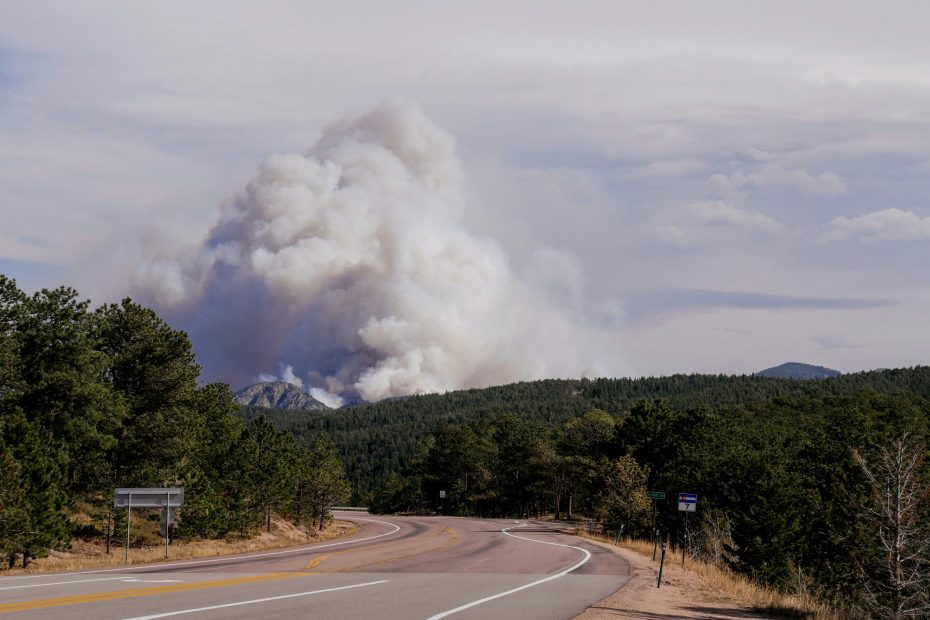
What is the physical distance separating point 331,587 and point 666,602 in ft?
28.6

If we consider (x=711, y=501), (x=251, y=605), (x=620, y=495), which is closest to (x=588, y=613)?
(x=251, y=605)

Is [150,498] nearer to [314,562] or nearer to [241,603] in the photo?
[314,562]

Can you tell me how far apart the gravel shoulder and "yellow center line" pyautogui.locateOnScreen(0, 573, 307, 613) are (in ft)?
30.9

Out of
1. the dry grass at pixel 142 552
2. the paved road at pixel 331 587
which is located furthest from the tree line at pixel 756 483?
the dry grass at pixel 142 552

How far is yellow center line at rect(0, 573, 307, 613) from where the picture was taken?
53.6 feet

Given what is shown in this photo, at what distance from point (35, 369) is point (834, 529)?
194 feet

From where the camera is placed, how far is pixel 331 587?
875 inches

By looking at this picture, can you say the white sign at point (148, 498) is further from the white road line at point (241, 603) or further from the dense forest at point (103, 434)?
the white road line at point (241, 603)

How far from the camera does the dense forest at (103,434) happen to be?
3553 centimetres

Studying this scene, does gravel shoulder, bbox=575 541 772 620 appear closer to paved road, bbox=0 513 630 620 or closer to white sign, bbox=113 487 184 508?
paved road, bbox=0 513 630 620

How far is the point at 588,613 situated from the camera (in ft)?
61.0

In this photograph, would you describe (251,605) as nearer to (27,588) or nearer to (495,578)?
(27,588)

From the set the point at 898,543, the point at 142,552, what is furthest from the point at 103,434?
the point at 898,543

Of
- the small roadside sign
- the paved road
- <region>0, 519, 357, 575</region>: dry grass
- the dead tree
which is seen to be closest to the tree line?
the dead tree
